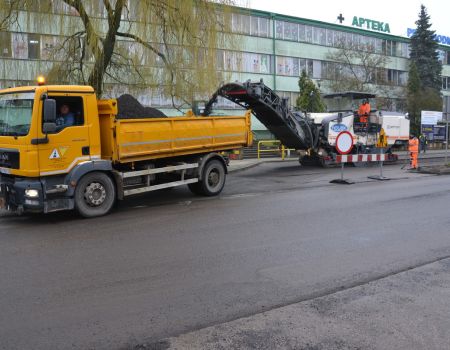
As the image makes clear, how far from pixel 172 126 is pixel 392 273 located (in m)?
6.55

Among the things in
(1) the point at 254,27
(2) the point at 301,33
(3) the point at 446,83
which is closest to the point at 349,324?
(1) the point at 254,27

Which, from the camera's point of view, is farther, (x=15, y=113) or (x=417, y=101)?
(x=417, y=101)

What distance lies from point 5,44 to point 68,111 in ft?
22.0

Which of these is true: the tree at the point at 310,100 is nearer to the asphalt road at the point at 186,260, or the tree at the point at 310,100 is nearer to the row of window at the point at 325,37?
the row of window at the point at 325,37

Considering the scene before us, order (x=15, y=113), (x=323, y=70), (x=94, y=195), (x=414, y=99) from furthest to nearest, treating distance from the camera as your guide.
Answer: (x=414, y=99)
(x=323, y=70)
(x=94, y=195)
(x=15, y=113)

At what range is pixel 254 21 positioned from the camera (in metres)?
40.1

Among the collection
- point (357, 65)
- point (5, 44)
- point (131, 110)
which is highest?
point (357, 65)

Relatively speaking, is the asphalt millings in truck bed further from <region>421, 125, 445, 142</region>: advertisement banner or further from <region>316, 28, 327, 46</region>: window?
<region>316, 28, 327, 46</region>: window

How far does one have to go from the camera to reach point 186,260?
598 cm

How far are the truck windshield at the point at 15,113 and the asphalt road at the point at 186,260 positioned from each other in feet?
5.63

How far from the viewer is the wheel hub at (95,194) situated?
9.13m

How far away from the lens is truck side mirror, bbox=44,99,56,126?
8.33 metres

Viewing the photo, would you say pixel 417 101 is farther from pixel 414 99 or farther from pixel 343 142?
pixel 343 142

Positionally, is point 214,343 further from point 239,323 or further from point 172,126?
point 172,126
